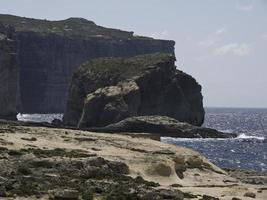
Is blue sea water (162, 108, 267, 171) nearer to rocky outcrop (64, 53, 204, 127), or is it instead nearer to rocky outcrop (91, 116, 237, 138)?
rocky outcrop (91, 116, 237, 138)

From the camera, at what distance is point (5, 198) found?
33.9 m

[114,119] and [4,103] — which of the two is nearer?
[114,119]

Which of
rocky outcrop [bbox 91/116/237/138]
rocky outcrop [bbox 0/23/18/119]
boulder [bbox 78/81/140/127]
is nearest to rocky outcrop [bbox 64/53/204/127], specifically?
boulder [bbox 78/81/140/127]

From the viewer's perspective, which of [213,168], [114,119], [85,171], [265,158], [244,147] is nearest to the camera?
[85,171]

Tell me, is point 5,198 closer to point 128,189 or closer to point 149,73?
point 128,189

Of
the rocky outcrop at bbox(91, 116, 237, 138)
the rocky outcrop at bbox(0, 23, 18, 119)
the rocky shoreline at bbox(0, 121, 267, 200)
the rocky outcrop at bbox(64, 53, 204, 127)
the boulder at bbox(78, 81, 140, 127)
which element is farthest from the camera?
the rocky outcrop at bbox(0, 23, 18, 119)

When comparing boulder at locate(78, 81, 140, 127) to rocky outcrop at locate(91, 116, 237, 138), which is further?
boulder at locate(78, 81, 140, 127)

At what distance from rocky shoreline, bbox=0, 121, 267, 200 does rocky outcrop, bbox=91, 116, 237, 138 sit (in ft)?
258

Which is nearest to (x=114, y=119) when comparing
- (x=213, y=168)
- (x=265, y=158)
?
(x=265, y=158)

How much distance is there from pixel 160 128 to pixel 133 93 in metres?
17.1

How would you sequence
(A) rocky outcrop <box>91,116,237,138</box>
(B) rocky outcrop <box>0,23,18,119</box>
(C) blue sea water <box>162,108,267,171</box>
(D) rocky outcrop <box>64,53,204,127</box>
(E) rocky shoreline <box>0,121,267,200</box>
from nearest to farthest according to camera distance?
(E) rocky shoreline <box>0,121,267,200</box> < (C) blue sea water <box>162,108,267,171</box> < (A) rocky outcrop <box>91,116,237,138</box> < (D) rocky outcrop <box>64,53,204,127</box> < (B) rocky outcrop <box>0,23,18,119</box>

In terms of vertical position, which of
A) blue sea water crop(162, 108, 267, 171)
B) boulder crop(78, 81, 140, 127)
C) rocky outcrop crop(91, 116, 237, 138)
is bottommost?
blue sea water crop(162, 108, 267, 171)

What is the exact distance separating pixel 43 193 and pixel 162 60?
15936cm

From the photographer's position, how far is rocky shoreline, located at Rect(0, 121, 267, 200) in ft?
123
